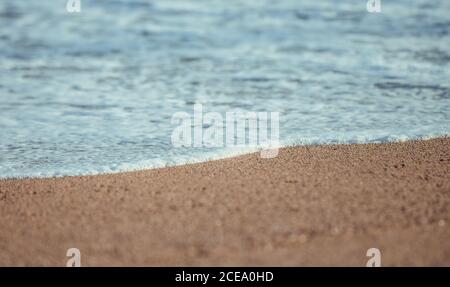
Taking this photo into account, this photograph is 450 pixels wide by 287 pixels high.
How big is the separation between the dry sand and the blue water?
371 mm

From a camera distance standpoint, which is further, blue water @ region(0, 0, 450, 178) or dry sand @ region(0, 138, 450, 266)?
blue water @ region(0, 0, 450, 178)

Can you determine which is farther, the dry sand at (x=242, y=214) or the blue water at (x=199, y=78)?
the blue water at (x=199, y=78)

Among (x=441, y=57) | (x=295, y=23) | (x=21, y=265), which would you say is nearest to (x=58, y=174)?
(x=21, y=265)

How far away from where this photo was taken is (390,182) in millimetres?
2871

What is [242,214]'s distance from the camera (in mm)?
2576

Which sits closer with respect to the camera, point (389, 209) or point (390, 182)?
point (389, 209)

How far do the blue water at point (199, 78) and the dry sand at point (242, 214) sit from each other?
371 mm

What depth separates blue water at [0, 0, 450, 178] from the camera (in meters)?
3.73

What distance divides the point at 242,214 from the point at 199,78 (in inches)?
109

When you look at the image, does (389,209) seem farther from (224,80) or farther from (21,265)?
(224,80)

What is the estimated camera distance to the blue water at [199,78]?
3730mm

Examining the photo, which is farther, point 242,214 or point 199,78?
point 199,78

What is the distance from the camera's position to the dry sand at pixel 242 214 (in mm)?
2312

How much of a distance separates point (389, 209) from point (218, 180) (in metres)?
0.74
